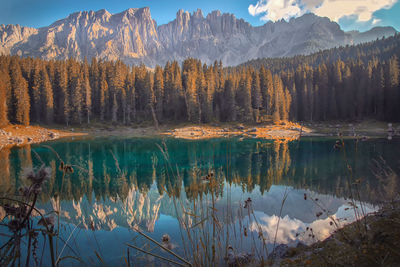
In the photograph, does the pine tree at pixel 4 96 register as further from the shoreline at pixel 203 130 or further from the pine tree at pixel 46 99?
the pine tree at pixel 46 99

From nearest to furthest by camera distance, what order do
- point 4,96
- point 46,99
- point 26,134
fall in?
point 26,134 → point 4,96 → point 46,99

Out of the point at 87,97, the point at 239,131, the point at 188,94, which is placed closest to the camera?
the point at 239,131

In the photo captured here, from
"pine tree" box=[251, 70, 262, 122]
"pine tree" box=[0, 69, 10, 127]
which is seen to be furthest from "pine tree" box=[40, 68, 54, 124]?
"pine tree" box=[251, 70, 262, 122]

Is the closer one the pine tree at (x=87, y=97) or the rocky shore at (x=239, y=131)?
the rocky shore at (x=239, y=131)

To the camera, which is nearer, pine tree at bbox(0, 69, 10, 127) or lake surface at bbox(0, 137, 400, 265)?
lake surface at bbox(0, 137, 400, 265)

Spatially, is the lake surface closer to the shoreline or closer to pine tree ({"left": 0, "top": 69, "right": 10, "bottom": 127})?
the shoreline

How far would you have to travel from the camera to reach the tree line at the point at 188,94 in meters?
53.6

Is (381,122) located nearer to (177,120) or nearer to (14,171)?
(177,120)

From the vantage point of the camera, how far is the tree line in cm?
5359

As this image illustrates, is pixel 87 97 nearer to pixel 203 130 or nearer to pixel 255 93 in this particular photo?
pixel 203 130

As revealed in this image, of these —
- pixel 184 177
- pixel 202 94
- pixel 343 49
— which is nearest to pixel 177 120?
pixel 202 94

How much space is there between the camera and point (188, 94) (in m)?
55.0

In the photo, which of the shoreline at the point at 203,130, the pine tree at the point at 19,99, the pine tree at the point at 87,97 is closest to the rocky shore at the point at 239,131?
the shoreline at the point at 203,130

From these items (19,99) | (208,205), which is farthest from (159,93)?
(208,205)
